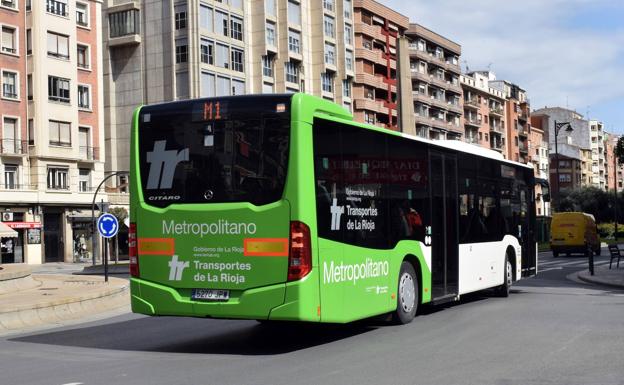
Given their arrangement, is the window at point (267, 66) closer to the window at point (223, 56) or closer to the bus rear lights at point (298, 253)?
the window at point (223, 56)

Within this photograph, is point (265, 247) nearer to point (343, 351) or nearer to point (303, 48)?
point (343, 351)

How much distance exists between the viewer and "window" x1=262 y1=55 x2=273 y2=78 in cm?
7206

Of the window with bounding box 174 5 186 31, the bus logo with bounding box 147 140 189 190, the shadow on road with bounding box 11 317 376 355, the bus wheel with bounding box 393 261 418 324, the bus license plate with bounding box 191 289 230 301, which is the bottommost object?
the shadow on road with bounding box 11 317 376 355

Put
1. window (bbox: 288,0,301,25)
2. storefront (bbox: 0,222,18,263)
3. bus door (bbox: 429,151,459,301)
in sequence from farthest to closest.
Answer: window (bbox: 288,0,301,25) < storefront (bbox: 0,222,18,263) < bus door (bbox: 429,151,459,301)

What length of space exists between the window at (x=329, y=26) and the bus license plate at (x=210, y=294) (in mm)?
71749

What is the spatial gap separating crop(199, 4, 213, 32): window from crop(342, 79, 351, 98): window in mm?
20638

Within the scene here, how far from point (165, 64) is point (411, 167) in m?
54.3

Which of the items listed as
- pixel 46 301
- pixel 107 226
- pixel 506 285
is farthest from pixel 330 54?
pixel 46 301

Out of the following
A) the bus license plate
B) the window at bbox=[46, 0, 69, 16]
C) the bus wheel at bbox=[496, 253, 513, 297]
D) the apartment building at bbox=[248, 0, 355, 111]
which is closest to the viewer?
the bus license plate

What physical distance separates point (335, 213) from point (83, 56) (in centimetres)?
5267

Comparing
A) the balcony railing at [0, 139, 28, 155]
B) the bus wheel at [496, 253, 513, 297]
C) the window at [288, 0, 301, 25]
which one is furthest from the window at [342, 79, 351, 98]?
the bus wheel at [496, 253, 513, 297]

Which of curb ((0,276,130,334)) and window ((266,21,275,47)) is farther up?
window ((266,21,275,47))

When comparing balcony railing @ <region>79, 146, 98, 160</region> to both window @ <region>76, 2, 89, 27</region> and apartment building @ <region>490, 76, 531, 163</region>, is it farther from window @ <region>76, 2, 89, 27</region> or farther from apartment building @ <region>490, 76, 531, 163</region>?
apartment building @ <region>490, 76, 531, 163</region>

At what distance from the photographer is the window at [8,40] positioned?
54.0 metres
